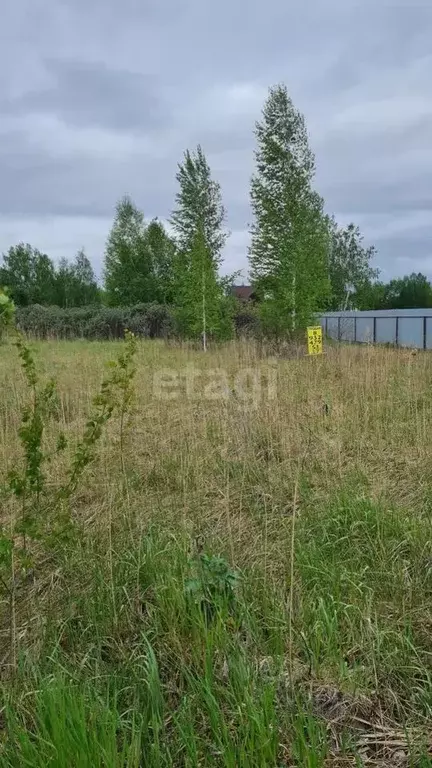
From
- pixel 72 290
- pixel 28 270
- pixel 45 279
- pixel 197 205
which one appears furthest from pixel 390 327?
pixel 28 270

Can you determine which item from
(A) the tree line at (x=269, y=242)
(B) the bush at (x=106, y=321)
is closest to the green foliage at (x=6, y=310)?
(A) the tree line at (x=269, y=242)

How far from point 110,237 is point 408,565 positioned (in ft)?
95.6

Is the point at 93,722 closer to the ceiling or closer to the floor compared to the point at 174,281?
closer to the floor

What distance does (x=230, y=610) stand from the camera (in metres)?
1.81

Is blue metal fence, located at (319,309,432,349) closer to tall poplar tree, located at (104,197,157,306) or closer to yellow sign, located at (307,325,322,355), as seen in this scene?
yellow sign, located at (307,325,322,355)

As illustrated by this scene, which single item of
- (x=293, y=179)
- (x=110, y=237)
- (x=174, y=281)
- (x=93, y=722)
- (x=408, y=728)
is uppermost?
(x=110, y=237)

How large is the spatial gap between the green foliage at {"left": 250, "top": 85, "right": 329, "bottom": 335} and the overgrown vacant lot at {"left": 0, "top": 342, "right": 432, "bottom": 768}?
8.78 meters

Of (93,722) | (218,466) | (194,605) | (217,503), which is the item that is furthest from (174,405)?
(93,722)

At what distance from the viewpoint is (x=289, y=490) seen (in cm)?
299

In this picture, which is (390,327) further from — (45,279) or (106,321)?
(45,279)

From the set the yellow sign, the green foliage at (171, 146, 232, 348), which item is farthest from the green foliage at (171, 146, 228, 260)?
the yellow sign

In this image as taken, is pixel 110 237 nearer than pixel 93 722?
No

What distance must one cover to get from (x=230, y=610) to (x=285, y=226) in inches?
461

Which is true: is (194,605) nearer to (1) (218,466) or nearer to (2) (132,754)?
(2) (132,754)
